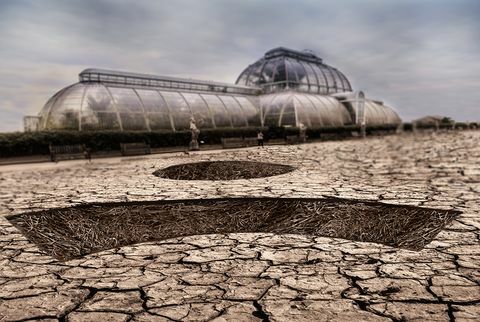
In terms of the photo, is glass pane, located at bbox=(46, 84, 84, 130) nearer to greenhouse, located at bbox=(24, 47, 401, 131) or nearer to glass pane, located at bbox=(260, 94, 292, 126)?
greenhouse, located at bbox=(24, 47, 401, 131)

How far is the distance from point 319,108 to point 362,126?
16.3 ft

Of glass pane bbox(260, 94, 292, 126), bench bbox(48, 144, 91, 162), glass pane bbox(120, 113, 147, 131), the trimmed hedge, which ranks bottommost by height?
bench bbox(48, 144, 91, 162)

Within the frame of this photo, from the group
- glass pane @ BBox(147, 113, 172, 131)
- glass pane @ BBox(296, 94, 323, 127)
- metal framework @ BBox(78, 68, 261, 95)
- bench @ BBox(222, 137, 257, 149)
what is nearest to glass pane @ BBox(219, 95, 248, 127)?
metal framework @ BBox(78, 68, 261, 95)

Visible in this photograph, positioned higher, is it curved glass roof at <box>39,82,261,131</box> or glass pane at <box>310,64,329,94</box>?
glass pane at <box>310,64,329,94</box>

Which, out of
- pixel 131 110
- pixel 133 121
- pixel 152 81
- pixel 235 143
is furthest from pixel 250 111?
pixel 133 121

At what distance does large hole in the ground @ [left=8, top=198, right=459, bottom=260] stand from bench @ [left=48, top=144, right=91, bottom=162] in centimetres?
1491

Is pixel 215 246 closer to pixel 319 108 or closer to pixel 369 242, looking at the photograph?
pixel 369 242

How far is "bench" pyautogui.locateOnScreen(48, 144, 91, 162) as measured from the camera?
822 inches

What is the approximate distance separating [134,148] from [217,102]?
1420 cm

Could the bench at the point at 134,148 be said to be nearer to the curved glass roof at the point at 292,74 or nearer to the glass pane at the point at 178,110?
the glass pane at the point at 178,110

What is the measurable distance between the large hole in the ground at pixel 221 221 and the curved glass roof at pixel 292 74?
39.7 metres

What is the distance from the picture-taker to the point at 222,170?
11602 millimetres

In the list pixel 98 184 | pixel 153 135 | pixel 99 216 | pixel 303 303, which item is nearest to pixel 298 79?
pixel 153 135

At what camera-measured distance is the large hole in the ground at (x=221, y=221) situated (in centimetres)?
557
